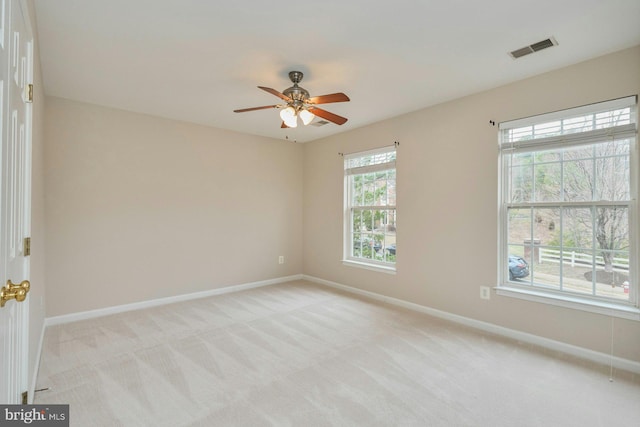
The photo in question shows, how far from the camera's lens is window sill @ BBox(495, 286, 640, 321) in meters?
2.57

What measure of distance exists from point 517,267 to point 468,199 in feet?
2.78

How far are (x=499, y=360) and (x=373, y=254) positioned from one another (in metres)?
2.26

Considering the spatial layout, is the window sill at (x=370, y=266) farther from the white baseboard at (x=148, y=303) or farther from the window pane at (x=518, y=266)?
the window pane at (x=518, y=266)

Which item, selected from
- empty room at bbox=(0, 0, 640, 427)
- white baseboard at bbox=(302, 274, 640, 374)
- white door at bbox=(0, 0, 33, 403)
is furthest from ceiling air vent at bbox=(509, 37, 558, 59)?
white door at bbox=(0, 0, 33, 403)

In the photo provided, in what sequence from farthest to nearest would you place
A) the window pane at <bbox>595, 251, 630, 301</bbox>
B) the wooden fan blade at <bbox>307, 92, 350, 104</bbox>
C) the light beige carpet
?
the window pane at <bbox>595, 251, 630, 301</bbox>
the wooden fan blade at <bbox>307, 92, 350, 104</bbox>
the light beige carpet

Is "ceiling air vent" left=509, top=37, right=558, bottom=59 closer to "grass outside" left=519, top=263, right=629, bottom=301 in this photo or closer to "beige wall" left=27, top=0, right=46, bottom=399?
"grass outside" left=519, top=263, right=629, bottom=301

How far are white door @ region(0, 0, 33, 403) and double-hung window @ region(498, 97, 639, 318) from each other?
12.0 ft

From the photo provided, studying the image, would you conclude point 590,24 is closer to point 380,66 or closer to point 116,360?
point 380,66

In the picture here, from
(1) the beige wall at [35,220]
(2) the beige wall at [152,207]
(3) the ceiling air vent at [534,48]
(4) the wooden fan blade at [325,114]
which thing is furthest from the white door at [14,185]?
(3) the ceiling air vent at [534,48]

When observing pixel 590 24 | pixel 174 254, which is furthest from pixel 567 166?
pixel 174 254

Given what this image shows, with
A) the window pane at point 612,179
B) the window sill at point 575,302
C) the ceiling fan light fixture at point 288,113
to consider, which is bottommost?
the window sill at point 575,302

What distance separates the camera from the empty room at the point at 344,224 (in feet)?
6.72

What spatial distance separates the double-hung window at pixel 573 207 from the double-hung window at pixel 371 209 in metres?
1.49

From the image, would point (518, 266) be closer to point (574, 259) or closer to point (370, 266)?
point (574, 259)
